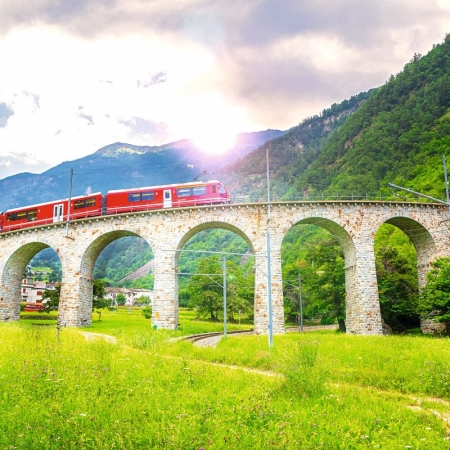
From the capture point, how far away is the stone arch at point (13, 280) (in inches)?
1507

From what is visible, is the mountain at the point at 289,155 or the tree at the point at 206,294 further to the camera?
the mountain at the point at 289,155

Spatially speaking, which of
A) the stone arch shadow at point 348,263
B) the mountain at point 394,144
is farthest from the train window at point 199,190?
the mountain at point 394,144

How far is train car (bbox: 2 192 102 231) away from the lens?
1475 inches

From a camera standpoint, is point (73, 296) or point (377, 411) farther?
point (73, 296)

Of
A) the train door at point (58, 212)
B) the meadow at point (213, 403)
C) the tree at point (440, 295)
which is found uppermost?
the train door at point (58, 212)

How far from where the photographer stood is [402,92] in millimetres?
95375

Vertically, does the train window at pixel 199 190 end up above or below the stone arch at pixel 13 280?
above

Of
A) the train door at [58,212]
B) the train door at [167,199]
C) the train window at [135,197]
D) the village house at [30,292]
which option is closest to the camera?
the train door at [167,199]

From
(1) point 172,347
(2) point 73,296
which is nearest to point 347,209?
(1) point 172,347

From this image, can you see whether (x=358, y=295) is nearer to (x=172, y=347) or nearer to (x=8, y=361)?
(x=172, y=347)

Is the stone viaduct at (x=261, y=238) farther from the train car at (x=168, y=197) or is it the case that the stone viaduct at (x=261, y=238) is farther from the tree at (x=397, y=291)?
the tree at (x=397, y=291)

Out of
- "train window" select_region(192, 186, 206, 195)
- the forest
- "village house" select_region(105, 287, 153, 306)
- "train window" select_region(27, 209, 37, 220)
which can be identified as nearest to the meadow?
the forest

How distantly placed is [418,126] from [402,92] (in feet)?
71.9

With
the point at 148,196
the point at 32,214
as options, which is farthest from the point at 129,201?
the point at 32,214
